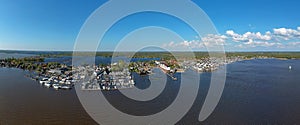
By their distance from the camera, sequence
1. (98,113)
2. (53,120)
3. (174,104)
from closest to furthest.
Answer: (53,120) → (98,113) → (174,104)

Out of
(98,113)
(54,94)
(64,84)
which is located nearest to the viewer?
(98,113)

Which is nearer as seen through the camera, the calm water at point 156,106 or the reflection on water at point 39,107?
the reflection on water at point 39,107

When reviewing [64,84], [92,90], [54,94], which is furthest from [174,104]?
[64,84]

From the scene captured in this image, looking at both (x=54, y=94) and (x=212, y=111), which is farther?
(x=54, y=94)

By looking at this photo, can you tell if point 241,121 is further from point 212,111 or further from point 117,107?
point 117,107

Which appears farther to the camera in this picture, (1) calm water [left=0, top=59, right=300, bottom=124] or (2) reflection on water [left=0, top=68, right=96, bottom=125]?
(1) calm water [left=0, top=59, right=300, bottom=124]

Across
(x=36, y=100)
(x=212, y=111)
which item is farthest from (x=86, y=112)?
(x=212, y=111)

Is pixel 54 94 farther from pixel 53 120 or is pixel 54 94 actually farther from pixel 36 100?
pixel 53 120

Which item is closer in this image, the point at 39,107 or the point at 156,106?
the point at 39,107

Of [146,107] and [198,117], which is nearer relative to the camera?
[198,117]
